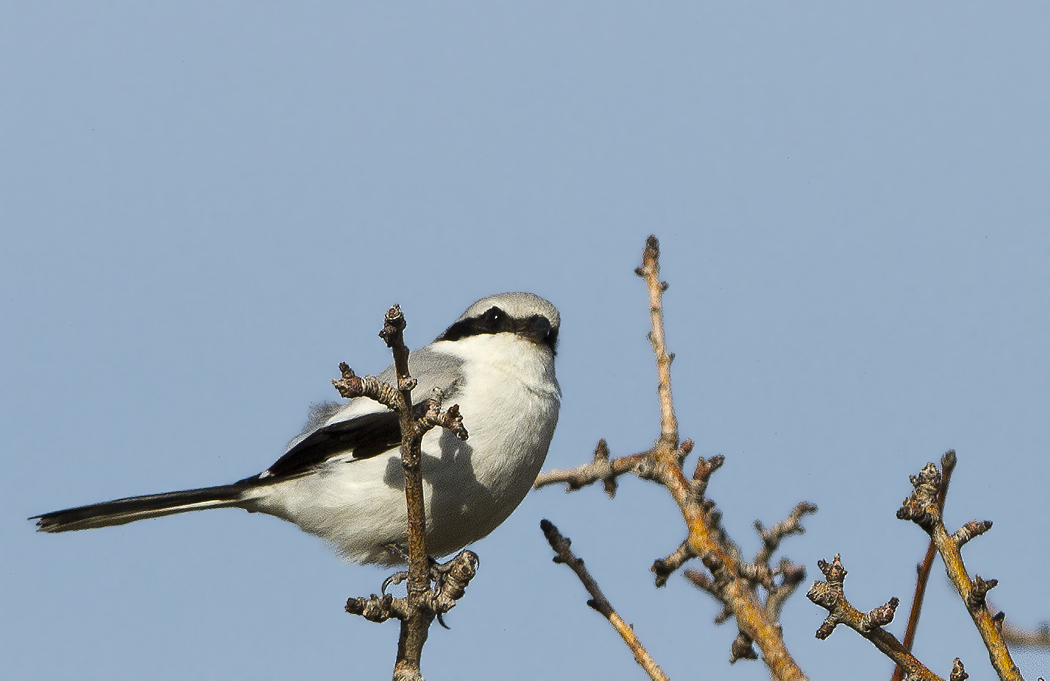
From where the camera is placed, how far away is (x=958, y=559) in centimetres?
212

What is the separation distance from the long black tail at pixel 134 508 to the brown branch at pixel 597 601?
2.08m

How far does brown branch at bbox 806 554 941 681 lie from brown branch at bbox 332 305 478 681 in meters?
1.11

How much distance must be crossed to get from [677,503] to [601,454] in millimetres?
650

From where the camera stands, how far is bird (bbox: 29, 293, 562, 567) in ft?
14.6

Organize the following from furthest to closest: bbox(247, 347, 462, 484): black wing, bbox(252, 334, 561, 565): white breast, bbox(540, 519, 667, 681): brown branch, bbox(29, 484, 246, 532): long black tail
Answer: bbox(29, 484, 246, 532): long black tail, bbox(247, 347, 462, 484): black wing, bbox(252, 334, 561, 565): white breast, bbox(540, 519, 667, 681): brown branch

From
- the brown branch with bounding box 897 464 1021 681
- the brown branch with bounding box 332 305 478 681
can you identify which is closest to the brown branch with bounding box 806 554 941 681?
the brown branch with bounding box 897 464 1021 681

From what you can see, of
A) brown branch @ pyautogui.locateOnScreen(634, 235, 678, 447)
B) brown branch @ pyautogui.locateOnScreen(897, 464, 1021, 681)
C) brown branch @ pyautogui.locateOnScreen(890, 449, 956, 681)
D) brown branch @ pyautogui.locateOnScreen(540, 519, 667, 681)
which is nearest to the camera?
brown branch @ pyautogui.locateOnScreen(897, 464, 1021, 681)

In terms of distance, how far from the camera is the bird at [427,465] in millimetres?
4438

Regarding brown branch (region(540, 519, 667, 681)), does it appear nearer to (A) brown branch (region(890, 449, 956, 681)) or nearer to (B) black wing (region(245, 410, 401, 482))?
(A) brown branch (region(890, 449, 956, 681))

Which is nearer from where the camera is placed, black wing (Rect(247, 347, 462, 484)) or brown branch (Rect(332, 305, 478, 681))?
brown branch (Rect(332, 305, 478, 681))

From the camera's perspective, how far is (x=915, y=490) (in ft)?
7.14

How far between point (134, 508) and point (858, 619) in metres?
3.62

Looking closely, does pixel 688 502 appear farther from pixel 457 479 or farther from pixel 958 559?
pixel 457 479

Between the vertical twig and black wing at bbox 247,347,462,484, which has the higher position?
black wing at bbox 247,347,462,484
